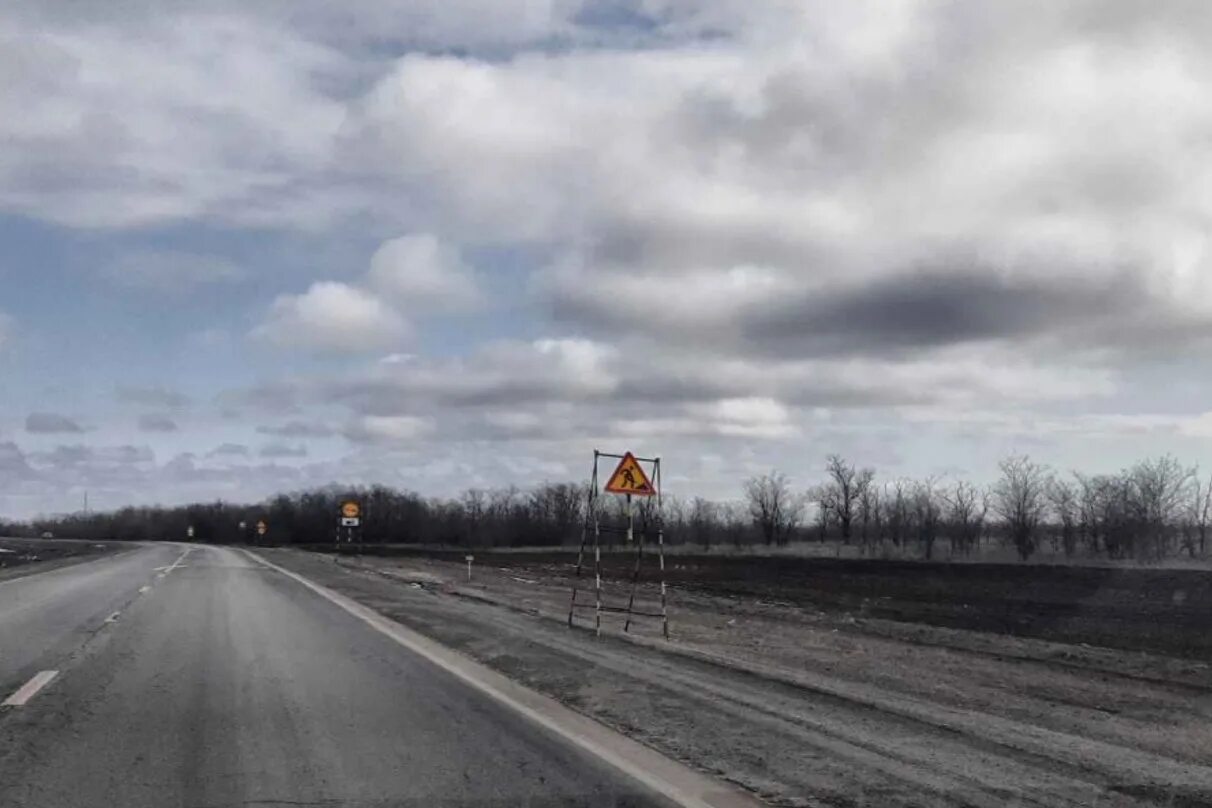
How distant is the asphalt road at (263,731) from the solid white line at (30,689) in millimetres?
115

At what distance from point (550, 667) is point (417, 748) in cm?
622

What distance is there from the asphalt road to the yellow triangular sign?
481 cm

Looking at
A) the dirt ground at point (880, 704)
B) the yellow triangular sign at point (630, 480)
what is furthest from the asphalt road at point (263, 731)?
the yellow triangular sign at point (630, 480)

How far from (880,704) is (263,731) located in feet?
20.8

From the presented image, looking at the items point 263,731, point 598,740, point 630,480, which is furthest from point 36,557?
point 598,740

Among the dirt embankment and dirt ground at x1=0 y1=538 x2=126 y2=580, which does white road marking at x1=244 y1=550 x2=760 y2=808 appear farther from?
dirt ground at x1=0 y1=538 x2=126 y2=580

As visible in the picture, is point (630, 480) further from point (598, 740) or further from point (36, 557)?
point (36, 557)

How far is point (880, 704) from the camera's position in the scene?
1255 centimetres

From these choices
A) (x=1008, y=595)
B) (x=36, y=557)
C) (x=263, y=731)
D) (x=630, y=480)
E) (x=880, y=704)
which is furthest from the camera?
(x=36, y=557)

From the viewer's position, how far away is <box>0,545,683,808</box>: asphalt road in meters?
7.96

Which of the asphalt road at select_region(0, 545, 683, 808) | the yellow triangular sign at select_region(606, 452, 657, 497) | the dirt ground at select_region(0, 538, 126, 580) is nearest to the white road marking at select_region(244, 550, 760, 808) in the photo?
the asphalt road at select_region(0, 545, 683, 808)

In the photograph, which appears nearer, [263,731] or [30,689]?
[263,731]

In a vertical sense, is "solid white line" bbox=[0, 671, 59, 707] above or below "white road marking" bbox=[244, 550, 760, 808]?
above

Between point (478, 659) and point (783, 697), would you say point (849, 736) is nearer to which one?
point (783, 697)
